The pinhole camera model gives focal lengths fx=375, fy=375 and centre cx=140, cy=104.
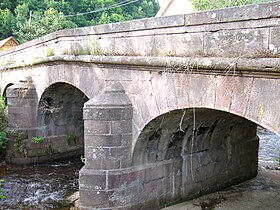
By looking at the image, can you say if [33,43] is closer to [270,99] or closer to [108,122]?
[108,122]

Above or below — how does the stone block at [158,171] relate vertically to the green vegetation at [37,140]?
above

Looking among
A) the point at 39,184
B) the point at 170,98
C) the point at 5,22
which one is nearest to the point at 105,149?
the point at 170,98

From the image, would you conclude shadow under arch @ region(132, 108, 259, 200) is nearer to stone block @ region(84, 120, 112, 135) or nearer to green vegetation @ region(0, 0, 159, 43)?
stone block @ region(84, 120, 112, 135)

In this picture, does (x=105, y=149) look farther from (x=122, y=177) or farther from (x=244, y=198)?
(x=244, y=198)

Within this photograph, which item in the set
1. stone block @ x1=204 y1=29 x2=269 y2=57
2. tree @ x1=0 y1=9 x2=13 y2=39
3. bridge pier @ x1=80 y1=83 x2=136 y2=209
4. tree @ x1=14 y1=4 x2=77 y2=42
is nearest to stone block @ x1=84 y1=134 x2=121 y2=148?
bridge pier @ x1=80 y1=83 x2=136 y2=209

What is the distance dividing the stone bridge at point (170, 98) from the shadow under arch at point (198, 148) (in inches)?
0.8

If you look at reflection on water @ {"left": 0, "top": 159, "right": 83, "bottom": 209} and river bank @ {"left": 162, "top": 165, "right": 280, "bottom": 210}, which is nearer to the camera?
river bank @ {"left": 162, "top": 165, "right": 280, "bottom": 210}

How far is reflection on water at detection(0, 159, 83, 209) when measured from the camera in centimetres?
751

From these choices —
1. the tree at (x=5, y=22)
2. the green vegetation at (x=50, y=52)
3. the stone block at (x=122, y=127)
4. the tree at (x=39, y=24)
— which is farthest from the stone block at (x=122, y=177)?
the tree at (x=5, y=22)

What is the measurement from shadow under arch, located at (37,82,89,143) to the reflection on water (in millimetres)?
986

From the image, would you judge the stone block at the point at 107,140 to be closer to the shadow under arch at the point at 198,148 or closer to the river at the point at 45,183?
the shadow under arch at the point at 198,148

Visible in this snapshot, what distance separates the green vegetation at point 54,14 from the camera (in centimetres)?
2831

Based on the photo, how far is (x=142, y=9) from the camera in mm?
37062

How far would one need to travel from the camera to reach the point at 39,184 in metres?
8.72
